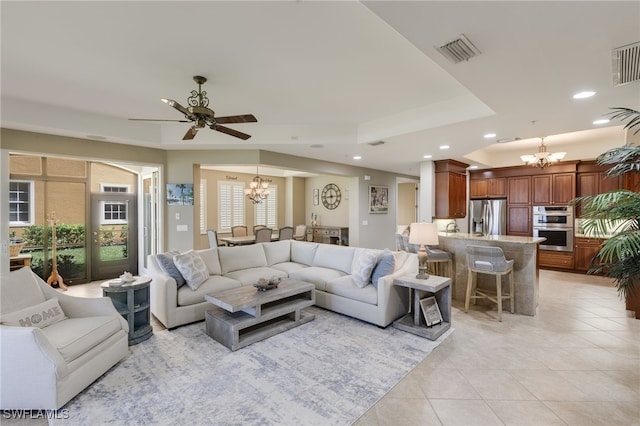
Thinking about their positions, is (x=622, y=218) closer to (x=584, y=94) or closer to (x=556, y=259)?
(x=584, y=94)

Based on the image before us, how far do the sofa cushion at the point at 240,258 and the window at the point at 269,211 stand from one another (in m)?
4.46

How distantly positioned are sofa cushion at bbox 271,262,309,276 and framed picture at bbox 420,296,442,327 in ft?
6.80

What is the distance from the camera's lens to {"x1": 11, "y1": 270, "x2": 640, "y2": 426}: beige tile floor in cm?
207

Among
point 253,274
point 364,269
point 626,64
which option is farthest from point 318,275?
point 626,64

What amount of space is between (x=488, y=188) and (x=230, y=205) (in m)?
7.22

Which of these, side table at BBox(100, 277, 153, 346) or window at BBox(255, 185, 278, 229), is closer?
side table at BBox(100, 277, 153, 346)

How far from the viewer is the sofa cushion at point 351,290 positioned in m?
3.63

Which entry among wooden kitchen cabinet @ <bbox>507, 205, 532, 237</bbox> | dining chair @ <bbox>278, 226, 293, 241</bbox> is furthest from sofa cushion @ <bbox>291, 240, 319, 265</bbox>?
wooden kitchen cabinet @ <bbox>507, 205, 532, 237</bbox>

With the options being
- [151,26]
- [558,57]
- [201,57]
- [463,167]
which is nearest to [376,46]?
[558,57]

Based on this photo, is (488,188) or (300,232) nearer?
(488,188)

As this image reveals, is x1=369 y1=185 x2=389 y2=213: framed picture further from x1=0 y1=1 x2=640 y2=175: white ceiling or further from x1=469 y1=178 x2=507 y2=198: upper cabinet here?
x1=0 y1=1 x2=640 y2=175: white ceiling

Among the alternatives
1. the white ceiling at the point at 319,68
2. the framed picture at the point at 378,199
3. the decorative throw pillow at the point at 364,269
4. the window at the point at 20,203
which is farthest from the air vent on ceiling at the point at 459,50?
the window at the point at 20,203

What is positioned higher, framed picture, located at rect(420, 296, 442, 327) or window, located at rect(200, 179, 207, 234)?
window, located at rect(200, 179, 207, 234)

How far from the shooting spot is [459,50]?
2.06 m
